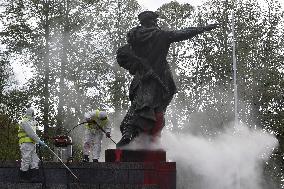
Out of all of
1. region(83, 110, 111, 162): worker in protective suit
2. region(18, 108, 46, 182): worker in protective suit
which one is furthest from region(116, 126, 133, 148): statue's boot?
region(18, 108, 46, 182): worker in protective suit

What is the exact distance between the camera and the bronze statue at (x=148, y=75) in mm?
11852

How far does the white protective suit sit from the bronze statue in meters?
1.69

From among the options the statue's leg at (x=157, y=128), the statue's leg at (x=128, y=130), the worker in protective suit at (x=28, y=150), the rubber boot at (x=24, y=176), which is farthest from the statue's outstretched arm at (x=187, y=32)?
the rubber boot at (x=24, y=176)

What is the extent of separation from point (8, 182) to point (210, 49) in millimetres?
19381

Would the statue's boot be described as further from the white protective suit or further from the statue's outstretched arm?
the statue's outstretched arm

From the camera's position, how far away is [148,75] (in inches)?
474

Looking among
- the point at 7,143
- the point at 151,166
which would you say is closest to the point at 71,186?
the point at 151,166

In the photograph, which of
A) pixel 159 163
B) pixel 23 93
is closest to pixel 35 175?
pixel 159 163

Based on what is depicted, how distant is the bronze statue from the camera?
38.9 feet

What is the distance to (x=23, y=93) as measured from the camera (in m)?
27.1

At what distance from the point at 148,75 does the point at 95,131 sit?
1.95m

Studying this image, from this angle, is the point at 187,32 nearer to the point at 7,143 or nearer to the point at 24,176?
the point at 24,176

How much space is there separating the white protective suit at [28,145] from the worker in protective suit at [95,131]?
1.23 metres

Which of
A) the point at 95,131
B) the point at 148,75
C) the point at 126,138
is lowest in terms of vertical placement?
the point at 126,138
